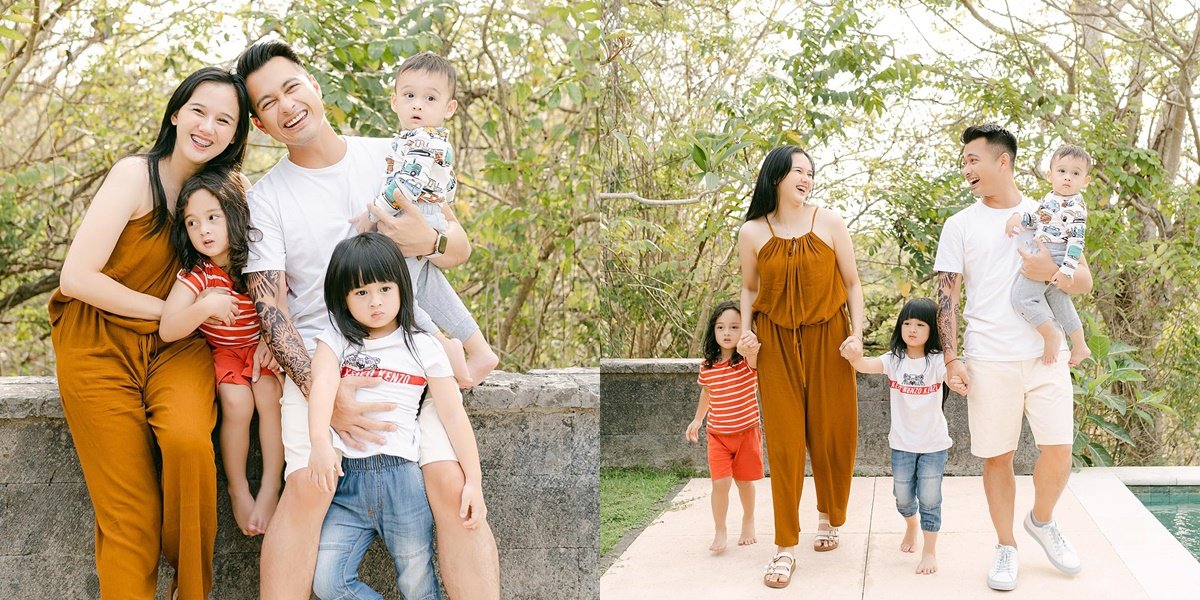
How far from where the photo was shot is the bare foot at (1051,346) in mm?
2971

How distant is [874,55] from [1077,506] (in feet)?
8.09

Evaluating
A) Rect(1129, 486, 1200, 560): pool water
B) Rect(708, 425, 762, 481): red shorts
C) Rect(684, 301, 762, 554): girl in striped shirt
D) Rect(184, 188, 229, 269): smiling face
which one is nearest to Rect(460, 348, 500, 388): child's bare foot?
Rect(184, 188, 229, 269): smiling face

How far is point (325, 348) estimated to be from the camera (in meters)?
2.06

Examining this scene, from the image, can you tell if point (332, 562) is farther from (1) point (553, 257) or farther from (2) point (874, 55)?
(2) point (874, 55)

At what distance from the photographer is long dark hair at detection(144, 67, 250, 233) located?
2125 mm

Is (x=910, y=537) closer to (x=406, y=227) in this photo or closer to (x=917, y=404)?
(x=917, y=404)

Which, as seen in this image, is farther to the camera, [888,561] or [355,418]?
[888,561]

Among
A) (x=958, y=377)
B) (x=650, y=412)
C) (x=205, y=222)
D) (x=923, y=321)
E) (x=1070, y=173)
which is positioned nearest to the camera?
(x=205, y=222)

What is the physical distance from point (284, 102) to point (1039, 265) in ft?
7.59

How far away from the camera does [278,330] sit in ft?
6.84

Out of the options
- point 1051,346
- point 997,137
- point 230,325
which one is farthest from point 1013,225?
point 230,325

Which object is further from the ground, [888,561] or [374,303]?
[374,303]

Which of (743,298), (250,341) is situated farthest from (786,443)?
(250,341)

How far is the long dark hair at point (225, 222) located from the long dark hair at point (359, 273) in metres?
0.23
